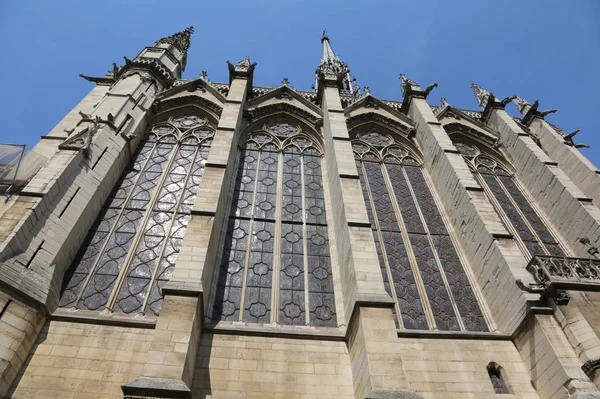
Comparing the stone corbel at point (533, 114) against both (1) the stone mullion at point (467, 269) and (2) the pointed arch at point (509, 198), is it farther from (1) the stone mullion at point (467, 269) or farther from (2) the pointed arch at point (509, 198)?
(1) the stone mullion at point (467, 269)

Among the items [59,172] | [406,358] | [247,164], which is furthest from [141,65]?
[406,358]

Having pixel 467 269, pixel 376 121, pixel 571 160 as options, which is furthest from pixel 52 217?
pixel 571 160

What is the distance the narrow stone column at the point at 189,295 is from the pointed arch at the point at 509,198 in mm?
7526

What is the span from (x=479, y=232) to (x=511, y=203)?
11.2 feet

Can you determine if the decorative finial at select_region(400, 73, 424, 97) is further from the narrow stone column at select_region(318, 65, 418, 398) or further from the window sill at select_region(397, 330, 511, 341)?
the window sill at select_region(397, 330, 511, 341)

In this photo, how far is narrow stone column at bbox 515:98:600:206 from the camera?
423 inches

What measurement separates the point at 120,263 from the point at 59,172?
2.17 m

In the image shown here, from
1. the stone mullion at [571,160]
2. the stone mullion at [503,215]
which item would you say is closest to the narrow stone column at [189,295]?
the stone mullion at [503,215]

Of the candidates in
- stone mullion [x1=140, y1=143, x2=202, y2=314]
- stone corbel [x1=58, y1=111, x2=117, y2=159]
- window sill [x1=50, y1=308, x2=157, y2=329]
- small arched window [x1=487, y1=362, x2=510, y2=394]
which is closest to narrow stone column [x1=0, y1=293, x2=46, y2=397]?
window sill [x1=50, y1=308, x2=157, y2=329]

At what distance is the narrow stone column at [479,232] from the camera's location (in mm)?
7477

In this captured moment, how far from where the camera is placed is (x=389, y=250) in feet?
30.3

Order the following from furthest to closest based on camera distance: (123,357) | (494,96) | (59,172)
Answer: (494,96) → (59,172) → (123,357)

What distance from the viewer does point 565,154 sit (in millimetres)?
12125

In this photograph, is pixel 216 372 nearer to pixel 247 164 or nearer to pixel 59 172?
pixel 59 172
